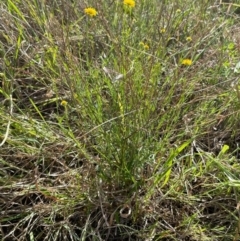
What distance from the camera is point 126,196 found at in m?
1.19

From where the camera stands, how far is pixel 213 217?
1222 mm

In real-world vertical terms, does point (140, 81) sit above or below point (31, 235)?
above

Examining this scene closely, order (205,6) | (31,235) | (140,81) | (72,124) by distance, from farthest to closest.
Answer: (205,6) < (72,124) < (140,81) < (31,235)

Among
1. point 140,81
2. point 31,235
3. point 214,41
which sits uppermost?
point 140,81

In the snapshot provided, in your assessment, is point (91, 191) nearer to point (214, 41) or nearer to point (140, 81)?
point (140, 81)

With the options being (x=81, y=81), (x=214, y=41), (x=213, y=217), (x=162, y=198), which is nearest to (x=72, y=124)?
(x=81, y=81)

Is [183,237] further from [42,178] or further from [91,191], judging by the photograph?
[42,178]

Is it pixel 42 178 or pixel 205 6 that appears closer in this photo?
pixel 42 178

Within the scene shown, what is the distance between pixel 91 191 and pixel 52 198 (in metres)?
0.09

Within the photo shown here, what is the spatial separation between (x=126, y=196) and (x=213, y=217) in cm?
22

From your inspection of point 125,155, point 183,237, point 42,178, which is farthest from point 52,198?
point 183,237

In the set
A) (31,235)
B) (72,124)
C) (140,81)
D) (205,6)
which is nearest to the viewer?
(31,235)

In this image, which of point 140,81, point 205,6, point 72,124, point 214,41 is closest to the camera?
point 140,81

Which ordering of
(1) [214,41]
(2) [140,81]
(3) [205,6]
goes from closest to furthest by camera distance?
1. (2) [140,81]
2. (3) [205,6]
3. (1) [214,41]
